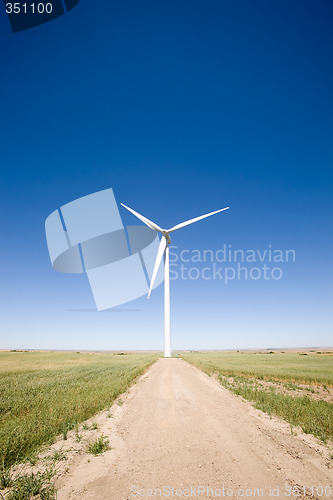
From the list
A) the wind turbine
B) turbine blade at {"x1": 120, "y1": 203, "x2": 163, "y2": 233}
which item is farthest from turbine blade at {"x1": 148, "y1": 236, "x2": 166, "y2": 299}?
turbine blade at {"x1": 120, "y1": 203, "x2": 163, "y2": 233}

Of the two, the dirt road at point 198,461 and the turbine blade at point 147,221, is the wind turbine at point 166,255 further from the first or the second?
the dirt road at point 198,461

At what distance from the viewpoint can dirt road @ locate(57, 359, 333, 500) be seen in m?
5.79

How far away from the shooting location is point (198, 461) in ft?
23.3

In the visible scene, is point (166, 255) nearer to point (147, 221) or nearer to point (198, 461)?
point (147, 221)

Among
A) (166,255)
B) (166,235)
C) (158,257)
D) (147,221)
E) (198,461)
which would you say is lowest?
(198,461)

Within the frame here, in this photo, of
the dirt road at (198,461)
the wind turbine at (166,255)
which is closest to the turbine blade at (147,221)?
the wind turbine at (166,255)

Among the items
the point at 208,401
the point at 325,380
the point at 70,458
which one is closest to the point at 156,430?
the point at 70,458

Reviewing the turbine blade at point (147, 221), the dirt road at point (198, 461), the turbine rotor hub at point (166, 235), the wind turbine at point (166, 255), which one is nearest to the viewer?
the dirt road at point (198, 461)

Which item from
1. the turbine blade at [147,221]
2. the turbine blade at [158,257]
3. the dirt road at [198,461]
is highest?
the turbine blade at [147,221]

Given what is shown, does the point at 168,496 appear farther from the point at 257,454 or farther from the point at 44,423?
the point at 44,423

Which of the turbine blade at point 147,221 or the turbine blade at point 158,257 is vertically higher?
the turbine blade at point 147,221

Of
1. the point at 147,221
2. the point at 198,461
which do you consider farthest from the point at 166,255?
the point at 198,461

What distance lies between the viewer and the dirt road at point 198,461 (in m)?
5.79

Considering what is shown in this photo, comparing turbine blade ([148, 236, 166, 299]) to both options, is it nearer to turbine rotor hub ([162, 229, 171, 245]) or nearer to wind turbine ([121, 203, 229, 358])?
wind turbine ([121, 203, 229, 358])
